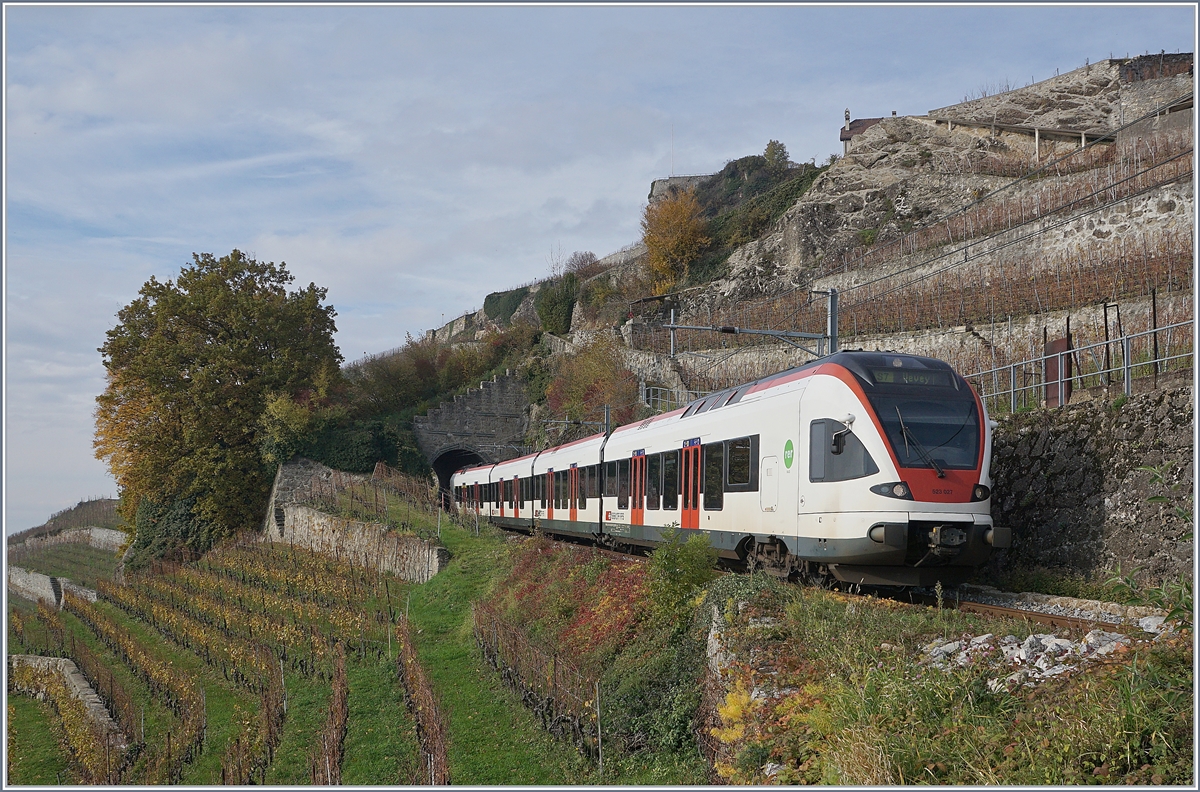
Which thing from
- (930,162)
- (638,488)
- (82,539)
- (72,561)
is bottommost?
(72,561)

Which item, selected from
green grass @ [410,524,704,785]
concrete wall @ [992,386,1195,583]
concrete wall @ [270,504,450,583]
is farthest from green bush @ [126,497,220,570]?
concrete wall @ [992,386,1195,583]

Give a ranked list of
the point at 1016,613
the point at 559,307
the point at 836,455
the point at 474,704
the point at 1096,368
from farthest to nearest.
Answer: the point at 559,307
the point at 1096,368
the point at 474,704
the point at 836,455
the point at 1016,613

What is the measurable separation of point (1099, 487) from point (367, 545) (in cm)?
1973

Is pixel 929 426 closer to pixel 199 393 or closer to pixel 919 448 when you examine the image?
pixel 919 448

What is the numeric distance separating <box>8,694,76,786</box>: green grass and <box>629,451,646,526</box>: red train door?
1053 cm

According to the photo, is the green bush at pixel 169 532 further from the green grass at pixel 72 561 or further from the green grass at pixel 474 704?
the green grass at pixel 474 704

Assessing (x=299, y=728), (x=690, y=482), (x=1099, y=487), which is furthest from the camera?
(x=690, y=482)

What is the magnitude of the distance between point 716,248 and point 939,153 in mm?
14313

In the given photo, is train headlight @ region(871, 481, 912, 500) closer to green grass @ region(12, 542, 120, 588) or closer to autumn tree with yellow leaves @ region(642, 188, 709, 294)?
green grass @ region(12, 542, 120, 588)

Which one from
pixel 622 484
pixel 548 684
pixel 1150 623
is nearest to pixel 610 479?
pixel 622 484

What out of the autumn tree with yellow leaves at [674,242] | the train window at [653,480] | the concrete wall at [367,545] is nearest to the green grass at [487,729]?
the concrete wall at [367,545]

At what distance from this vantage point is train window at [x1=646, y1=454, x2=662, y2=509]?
1797 cm

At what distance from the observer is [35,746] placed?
17.5 metres

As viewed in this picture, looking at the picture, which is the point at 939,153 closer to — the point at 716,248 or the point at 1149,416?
the point at 716,248
